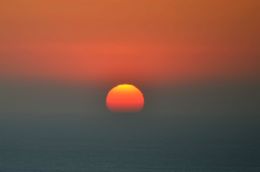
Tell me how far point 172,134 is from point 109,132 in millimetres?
14007

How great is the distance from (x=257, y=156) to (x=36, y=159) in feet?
116

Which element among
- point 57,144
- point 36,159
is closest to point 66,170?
point 36,159

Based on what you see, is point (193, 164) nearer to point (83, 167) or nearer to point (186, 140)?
point (83, 167)

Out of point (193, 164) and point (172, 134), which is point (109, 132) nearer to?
point (172, 134)

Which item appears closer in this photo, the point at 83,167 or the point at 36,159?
the point at 83,167

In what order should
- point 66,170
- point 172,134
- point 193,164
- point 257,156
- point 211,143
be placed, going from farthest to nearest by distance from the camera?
point 172,134 → point 211,143 → point 257,156 → point 193,164 → point 66,170

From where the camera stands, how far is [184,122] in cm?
12444

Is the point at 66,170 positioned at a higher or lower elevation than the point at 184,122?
lower

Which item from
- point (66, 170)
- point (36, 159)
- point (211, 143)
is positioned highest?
point (211, 143)

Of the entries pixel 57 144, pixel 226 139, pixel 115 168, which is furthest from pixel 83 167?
pixel 226 139

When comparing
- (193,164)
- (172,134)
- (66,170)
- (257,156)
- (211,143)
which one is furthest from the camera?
(172,134)

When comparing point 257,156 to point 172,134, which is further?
point 172,134

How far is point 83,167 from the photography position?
9294 cm

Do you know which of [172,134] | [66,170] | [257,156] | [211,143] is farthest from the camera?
[172,134]
